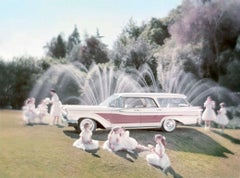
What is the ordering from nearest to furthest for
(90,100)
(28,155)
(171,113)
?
(28,155), (171,113), (90,100)

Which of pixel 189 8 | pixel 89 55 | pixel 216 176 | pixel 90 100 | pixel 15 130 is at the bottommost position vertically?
pixel 216 176

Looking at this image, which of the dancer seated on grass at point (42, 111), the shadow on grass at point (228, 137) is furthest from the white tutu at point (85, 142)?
the shadow on grass at point (228, 137)

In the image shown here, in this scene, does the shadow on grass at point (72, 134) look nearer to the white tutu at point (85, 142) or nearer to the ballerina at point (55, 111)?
the white tutu at point (85, 142)

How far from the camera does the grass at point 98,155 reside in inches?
246

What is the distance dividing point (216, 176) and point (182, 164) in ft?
2.13

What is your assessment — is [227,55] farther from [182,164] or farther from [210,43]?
[182,164]

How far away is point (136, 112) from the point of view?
831cm

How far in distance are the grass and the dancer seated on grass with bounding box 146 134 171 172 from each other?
112 mm

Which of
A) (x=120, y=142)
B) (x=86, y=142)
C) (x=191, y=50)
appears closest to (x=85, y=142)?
(x=86, y=142)

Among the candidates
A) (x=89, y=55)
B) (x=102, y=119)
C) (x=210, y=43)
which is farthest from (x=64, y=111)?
(x=210, y=43)

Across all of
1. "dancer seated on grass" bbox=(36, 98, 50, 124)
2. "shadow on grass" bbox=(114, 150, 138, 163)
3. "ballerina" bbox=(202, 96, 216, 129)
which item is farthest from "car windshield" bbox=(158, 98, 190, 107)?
"dancer seated on grass" bbox=(36, 98, 50, 124)

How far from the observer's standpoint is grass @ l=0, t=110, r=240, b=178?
6.26 m

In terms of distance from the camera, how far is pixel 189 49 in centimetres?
1528

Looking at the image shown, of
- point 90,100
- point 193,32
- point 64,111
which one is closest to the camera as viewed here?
point 64,111
